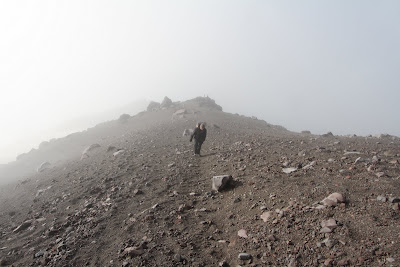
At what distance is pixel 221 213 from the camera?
8.54m

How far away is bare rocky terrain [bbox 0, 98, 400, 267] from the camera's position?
6.15m

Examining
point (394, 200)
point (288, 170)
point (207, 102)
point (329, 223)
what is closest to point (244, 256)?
point (329, 223)

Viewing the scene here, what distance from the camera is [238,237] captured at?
23.2 ft

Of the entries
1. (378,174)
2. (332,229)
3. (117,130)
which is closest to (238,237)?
(332,229)

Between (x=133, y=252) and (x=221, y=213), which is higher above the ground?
(x=133, y=252)

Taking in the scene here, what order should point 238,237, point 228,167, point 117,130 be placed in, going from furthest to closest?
point 117,130
point 228,167
point 238,237

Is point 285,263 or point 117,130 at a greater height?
point 117,130

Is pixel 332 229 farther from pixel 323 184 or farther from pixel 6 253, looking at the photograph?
pixel 6 253

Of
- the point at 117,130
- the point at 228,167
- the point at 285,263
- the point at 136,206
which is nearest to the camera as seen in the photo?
the point at 285,263

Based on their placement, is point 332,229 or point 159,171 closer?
point 332,229

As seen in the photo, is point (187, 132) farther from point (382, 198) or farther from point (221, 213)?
point (382, 198)

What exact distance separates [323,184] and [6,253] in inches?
400

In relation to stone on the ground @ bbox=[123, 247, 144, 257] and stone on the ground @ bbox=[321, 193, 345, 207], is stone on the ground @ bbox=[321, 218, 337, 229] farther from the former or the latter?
stone on the ground @ bbox=[123, 247, 144, 257]

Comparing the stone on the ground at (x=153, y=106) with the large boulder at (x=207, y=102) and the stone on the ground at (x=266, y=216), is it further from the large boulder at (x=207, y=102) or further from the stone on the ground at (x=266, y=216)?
the stone on the ground at (x=266, y=216)
